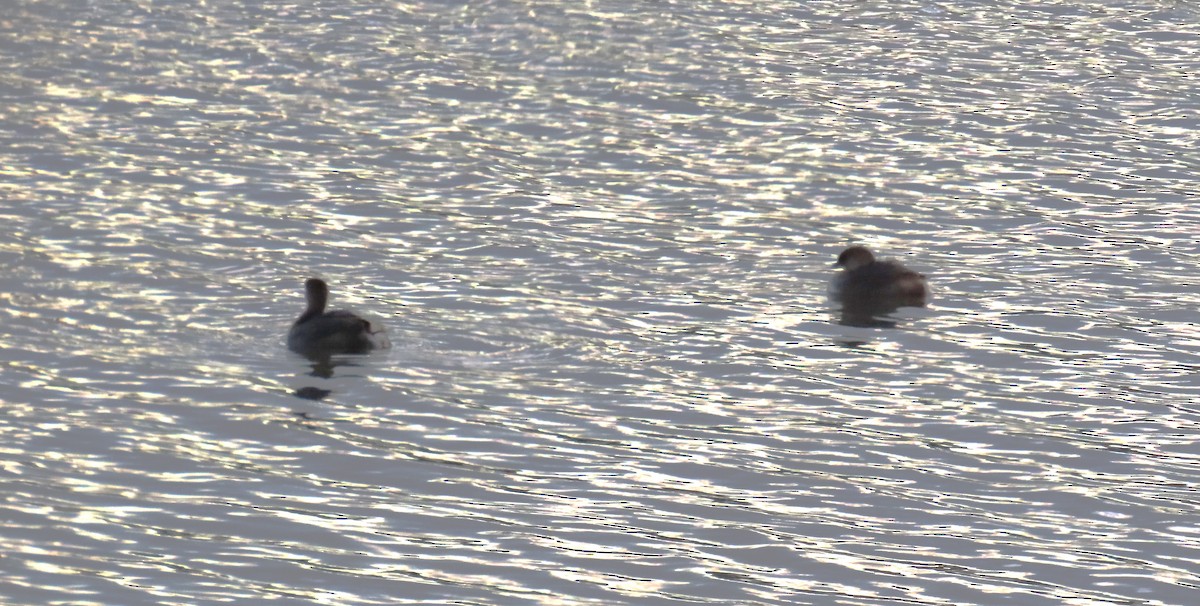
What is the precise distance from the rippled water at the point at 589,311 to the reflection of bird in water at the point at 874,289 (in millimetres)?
258

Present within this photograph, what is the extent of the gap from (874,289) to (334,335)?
530 centimetres

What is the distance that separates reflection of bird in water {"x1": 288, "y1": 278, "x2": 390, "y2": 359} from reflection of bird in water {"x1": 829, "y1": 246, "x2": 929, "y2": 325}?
459 centimetres

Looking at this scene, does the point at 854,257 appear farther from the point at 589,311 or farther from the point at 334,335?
the point at 334,335

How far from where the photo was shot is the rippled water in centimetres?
1419

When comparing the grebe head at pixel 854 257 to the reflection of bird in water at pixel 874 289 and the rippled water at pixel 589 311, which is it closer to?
the reflection of bird in water at pixel 874 289

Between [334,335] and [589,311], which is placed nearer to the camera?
[334,335]

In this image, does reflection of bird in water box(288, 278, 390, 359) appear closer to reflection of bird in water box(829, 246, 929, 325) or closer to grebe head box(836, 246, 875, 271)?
reflection of bird in water box(829, 246, 929, 325)

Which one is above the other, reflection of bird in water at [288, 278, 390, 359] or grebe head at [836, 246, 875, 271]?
reflection of bird in water at [288, 278, 390, 359]

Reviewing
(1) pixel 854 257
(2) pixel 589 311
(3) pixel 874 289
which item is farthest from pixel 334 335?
(1) pixel 854 257

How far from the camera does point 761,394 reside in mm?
17953

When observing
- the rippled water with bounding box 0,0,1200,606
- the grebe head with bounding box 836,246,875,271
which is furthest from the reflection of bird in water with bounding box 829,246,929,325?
the rippled water with bounding box 0,0,1200,606

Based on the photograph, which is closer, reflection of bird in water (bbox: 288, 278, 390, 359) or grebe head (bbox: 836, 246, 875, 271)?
reflection of bird in water (bbox: 288, 278, 390, 359)

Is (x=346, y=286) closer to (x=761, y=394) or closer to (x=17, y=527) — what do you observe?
(x=761, y=394)

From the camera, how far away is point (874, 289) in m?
21.1
